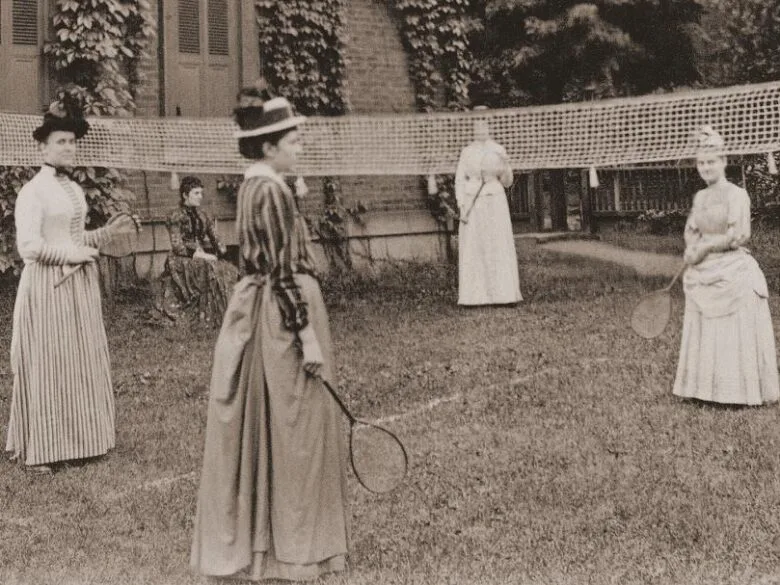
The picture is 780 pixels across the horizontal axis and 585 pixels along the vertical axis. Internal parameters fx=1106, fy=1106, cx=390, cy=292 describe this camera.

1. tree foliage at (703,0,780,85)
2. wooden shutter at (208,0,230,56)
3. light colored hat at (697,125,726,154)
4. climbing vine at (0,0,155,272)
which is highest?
tree foliage at (703,0,780,85)

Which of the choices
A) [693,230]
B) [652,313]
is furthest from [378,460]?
[693,230]

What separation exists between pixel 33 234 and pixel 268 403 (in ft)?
9.49

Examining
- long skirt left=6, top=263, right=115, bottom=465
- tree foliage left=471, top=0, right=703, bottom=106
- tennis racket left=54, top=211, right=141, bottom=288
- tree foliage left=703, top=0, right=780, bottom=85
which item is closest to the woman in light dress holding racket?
tennis racket left=54, top=211, right=141, bottom=288

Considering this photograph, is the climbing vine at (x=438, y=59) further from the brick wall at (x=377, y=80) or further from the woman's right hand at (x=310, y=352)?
the woman's right hand at (x=310, y=352)

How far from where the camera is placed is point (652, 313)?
326 inches

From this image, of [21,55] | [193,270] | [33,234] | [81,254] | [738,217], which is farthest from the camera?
[21,55]

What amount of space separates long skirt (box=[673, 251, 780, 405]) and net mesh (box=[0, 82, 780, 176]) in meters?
3.88

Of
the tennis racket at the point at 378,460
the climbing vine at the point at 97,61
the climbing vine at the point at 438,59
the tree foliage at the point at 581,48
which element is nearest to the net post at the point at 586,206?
the tree foliage at the point at 581,48

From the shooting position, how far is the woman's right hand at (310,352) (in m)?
4.95

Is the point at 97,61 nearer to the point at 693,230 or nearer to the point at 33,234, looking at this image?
the point at 33,234

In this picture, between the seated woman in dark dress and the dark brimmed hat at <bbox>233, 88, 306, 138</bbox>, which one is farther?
the seated woman in dark dress

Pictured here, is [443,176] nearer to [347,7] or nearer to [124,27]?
[347,7]

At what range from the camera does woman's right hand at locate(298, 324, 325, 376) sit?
195 inches

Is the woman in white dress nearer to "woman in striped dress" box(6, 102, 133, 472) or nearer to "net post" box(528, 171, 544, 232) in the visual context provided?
"woman in striped dress" box(6, 102, 133, 472)
